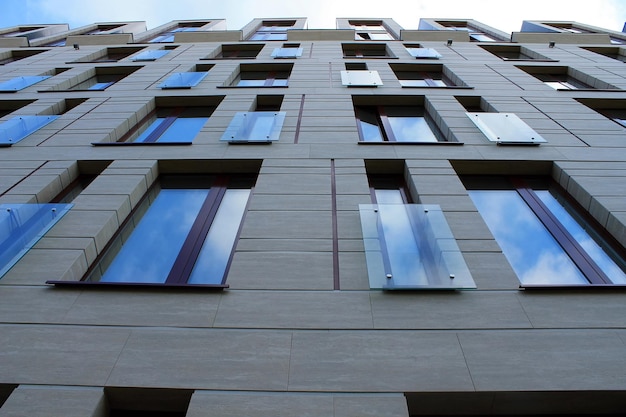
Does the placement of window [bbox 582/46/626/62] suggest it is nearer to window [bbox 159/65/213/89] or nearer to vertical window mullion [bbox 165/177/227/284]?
window [bbox 159/65/213/89]

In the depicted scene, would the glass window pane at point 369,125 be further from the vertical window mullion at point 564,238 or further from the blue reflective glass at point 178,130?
the blue reflective glass at point 178,130

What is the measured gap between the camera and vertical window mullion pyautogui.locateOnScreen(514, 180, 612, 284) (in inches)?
254

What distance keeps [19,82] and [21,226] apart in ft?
35.7

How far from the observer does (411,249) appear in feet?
20.7

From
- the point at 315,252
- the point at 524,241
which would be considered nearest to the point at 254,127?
the point at 315,252

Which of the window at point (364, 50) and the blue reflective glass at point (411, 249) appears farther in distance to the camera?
the window at point (364, 50)

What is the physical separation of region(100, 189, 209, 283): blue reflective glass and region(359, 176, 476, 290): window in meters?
3.54

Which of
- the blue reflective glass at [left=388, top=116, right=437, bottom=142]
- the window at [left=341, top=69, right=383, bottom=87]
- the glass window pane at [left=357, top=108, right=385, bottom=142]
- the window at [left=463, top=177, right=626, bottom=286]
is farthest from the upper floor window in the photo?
the window at [left=463, top=177, right=626, bottom=286]

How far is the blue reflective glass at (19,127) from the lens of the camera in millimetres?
10023

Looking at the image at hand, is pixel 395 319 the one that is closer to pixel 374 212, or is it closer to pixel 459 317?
pixel 459 317

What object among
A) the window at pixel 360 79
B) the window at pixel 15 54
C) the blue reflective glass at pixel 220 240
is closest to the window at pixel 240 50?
the window at pixel 360 79

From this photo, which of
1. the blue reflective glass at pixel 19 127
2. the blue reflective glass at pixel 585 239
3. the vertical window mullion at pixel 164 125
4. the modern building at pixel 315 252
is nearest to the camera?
the modern building at pixel 315 252

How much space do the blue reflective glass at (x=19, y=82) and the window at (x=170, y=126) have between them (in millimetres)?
5729

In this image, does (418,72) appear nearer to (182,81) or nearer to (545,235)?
(182,81)
